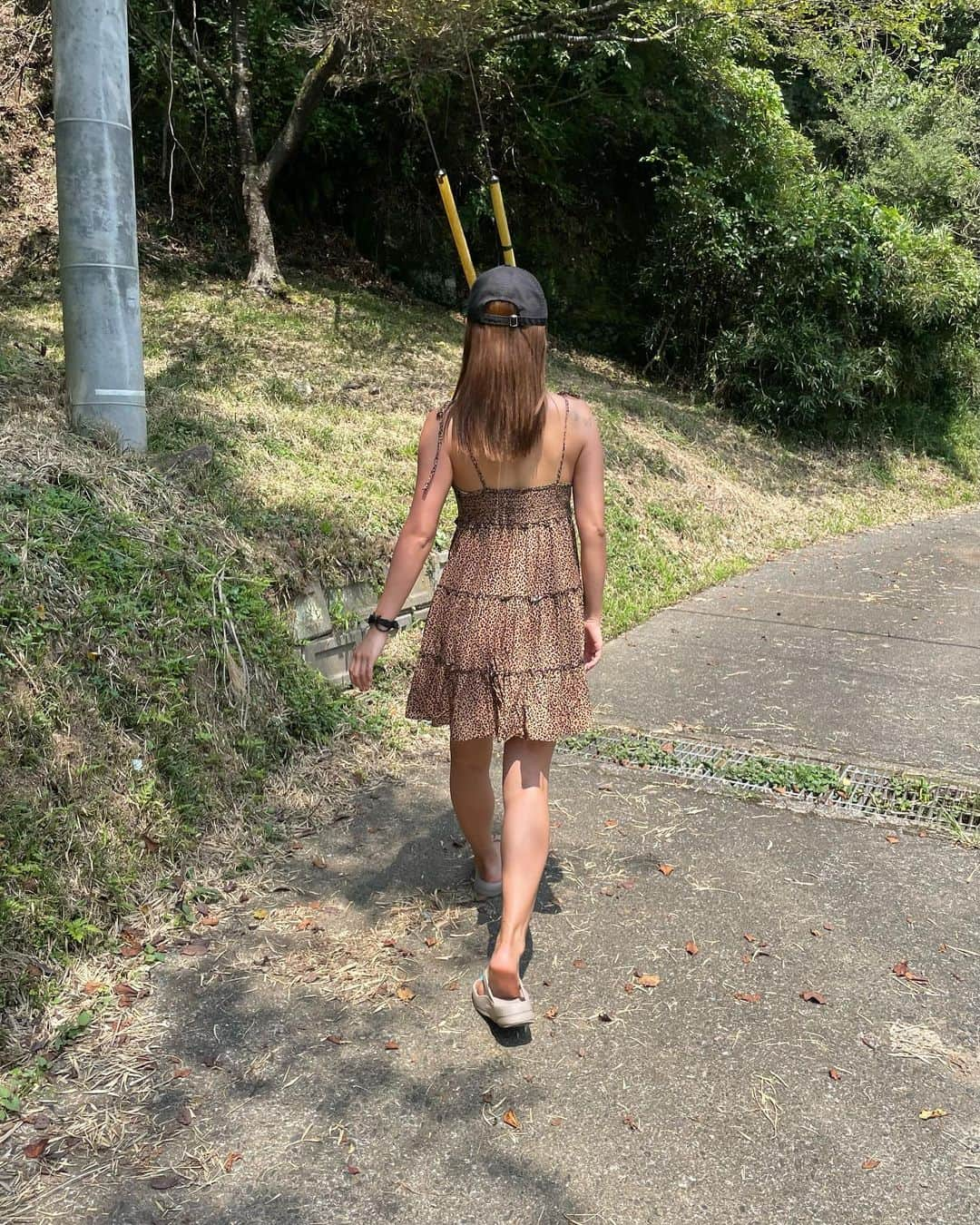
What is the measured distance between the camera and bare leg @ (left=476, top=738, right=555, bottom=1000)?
2.75 m

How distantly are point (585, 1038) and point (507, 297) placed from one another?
194cm

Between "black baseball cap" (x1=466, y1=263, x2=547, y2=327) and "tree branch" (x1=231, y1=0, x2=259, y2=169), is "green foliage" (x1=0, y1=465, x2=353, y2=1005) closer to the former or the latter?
"black baseball cap" (x1=466, y1=263, x2=547, y2=327)

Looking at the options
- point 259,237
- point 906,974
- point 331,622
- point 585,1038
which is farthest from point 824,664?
point 259,237

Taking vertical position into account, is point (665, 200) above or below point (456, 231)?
above

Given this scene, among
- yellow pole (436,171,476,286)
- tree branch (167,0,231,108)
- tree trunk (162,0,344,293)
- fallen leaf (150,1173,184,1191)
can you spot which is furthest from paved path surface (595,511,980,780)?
tree branch (167,0,231,108)

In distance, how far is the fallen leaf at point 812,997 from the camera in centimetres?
294

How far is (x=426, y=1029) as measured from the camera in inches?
112

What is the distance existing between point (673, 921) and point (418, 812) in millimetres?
1166

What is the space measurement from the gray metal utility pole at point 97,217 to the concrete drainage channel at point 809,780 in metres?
2.58

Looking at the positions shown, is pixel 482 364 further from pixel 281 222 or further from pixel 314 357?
pixel 281 222

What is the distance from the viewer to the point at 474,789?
322cm

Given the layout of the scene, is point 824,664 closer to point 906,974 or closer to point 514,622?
point 906,974

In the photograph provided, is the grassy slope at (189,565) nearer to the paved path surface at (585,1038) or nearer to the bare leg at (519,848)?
the paved path surface at (585,1038)

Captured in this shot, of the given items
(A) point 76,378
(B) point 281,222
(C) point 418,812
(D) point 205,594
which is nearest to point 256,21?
(B) point 281,222
